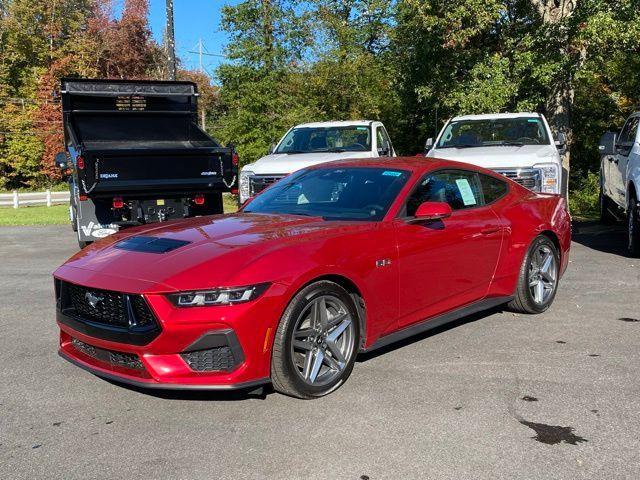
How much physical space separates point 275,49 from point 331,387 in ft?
61.8

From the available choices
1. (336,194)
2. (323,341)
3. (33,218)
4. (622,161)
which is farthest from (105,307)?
(33,218)

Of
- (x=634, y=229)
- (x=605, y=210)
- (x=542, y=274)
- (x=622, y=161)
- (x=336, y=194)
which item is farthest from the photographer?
(x=605, y=210)

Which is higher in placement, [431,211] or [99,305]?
[431,211]

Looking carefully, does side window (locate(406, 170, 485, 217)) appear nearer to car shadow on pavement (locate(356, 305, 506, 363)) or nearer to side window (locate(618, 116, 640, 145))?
car shadow on pavement (locate(356, 305, 506, 363))

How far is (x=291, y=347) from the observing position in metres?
3.97

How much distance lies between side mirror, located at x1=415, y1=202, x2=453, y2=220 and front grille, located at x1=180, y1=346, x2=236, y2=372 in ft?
6.02

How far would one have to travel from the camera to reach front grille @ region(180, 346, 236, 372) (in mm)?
3768

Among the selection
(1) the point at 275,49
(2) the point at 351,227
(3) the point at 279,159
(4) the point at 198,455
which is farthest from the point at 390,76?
(4) the point at 198,455

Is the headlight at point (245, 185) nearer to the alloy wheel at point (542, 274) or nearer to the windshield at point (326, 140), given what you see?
the windshield at point (326, 140)

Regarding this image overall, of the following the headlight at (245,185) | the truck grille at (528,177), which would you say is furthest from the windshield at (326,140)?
the truck grille at (528,177)

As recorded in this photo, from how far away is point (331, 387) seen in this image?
4242 mm

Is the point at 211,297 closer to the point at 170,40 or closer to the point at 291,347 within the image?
the point at 291,347

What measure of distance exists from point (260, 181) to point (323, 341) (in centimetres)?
727

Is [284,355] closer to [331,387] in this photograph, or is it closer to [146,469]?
[331,387]
